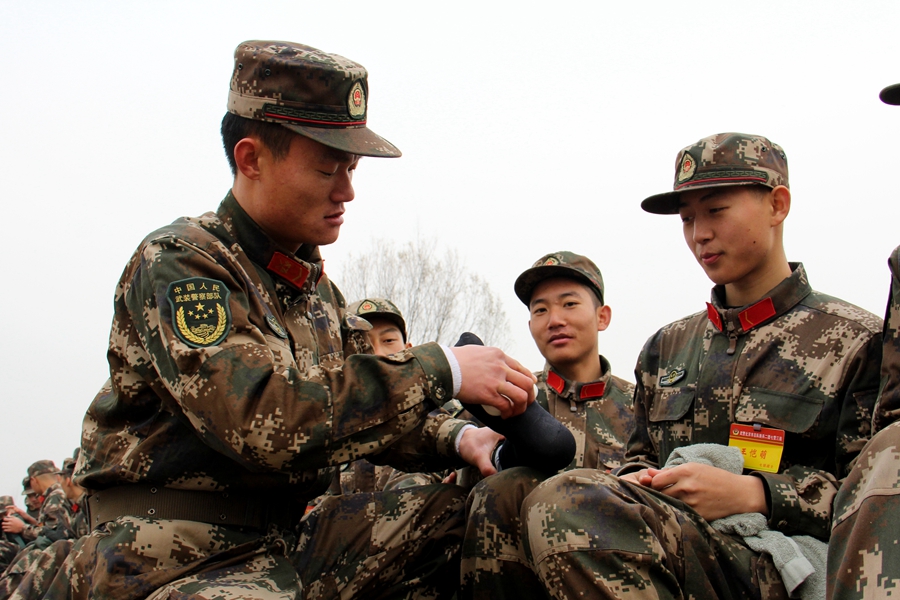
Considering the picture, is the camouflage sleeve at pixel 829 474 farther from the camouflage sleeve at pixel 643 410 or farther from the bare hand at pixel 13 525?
the bare hand at pixel 13 525

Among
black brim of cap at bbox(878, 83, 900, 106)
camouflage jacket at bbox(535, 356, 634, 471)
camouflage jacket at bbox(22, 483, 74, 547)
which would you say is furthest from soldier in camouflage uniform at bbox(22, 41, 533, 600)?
camouflage jacket at bbox(22, 483, 74, 547)

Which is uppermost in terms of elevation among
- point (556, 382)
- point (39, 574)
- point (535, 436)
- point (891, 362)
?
point (891, 362)

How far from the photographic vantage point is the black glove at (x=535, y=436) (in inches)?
112

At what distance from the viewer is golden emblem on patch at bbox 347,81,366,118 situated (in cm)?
309

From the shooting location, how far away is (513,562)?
2.82 meters

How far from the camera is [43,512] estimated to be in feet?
38.7

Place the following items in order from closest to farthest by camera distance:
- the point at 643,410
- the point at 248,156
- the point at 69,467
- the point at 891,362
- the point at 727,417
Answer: the point at 891,362 → the point at 248,156 → the point at 727,417 → the point at 643,410 → the point at 69,467

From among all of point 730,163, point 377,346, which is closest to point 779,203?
point 730,163

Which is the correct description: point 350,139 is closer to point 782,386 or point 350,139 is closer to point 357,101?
point 357,101

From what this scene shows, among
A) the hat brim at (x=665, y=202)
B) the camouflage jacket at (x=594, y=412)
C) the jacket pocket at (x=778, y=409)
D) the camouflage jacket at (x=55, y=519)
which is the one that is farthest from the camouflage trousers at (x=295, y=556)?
the camouflage jacket at (x=55, y=519)

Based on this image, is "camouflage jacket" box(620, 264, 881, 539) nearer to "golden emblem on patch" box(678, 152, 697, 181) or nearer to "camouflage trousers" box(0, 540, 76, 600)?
"golden emblem on patch" box(678, 152, 697, 181)

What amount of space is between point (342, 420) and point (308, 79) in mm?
1214

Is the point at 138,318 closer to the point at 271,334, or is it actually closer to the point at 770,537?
the point at 271,334

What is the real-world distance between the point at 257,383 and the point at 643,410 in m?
2.04
